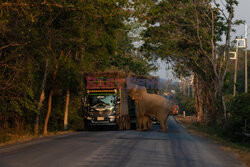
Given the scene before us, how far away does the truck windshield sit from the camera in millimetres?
26453

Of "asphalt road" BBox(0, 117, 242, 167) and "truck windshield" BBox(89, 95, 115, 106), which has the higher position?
"truck windshield" BBox(89, 95, 115, 106)

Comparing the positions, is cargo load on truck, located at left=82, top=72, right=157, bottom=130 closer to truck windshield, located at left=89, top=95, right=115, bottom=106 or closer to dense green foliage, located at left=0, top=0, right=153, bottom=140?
truck windshield, located at left=89, top=95, right=115, bottom=106

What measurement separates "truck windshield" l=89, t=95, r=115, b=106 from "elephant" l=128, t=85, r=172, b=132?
5.10 ft

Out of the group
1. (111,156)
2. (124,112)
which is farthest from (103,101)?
(111,156)

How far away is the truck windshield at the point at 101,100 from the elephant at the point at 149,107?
5.10ft

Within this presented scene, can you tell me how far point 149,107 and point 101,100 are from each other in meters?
3.23

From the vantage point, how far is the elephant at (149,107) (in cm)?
2580

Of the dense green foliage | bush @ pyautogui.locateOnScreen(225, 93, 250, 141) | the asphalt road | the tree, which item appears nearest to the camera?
the asphalt road

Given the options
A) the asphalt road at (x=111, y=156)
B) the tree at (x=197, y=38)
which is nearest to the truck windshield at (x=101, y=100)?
the tree at (x=197, y=38)

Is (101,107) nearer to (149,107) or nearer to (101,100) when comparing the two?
(101,100)

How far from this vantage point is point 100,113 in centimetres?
2656

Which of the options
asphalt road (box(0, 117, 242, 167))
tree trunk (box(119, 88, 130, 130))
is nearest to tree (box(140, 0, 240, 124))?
tree trunk (box(119, 88, 130, 130))

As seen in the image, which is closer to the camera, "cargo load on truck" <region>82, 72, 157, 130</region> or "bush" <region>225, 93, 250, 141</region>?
"bush" <region>225, 93, 250, 141</region>

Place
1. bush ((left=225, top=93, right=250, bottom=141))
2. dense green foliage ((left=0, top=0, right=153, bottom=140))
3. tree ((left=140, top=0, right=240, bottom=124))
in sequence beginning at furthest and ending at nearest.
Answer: tree ((left=140, top=0, right=240, bottom=124)) < bush ((left=225, top=93, right=250, bottom=141)) < dense green foliage ((left=0, top=0, right=153, bottom=140))
